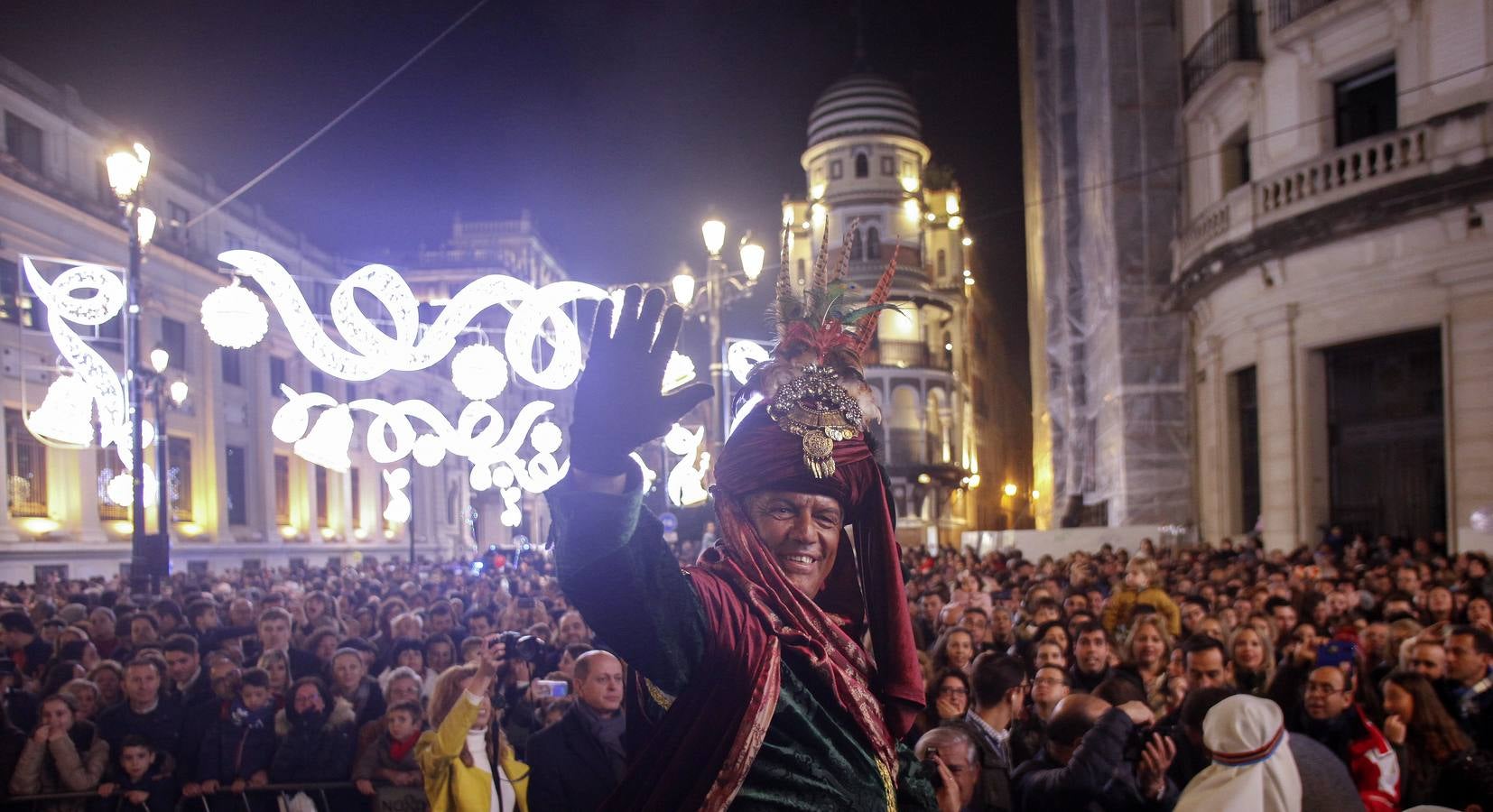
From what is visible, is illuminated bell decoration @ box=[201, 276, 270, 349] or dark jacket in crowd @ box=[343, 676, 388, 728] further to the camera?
illuminated bell decoration @ box=[201, 276, 270, 349]

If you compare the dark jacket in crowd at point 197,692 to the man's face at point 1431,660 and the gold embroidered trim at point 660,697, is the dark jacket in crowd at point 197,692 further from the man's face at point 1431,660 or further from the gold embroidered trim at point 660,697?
the man's face at point 1431,660

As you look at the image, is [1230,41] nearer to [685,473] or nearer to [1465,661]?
[685,473]

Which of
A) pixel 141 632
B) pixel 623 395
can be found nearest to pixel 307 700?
pixel 141 632

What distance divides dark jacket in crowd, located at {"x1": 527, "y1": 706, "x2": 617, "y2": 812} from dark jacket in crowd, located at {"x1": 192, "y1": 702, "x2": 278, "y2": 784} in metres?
2.54

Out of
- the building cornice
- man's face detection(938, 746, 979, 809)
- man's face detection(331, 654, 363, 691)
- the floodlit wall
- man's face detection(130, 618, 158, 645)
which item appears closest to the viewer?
man's face detection(938, 746, 979, 809)

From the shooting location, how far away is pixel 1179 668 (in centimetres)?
673

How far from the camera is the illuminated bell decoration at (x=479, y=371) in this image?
12.5m

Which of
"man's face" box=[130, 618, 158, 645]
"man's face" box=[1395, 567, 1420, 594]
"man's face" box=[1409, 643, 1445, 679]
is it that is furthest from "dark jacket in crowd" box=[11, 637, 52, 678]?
"man's face" box=[1395, 567, 1420, 594]

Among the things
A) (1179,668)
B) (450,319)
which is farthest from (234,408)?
(1179,668)

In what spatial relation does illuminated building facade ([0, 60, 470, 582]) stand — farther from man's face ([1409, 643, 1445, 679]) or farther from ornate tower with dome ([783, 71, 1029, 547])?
ornate tower with dome ([783, 71, 1029, 547])

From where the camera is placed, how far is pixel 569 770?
224 inches

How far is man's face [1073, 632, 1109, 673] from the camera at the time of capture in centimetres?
757

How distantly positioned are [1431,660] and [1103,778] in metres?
3.33

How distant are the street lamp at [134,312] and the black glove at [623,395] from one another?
12404mm
